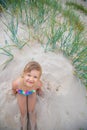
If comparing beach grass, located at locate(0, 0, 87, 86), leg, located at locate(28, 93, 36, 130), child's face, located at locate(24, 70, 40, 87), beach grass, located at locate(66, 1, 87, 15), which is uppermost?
beach grass, located at locate(66, 1, 87, 15)

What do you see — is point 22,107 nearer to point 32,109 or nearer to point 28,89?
point 32,109

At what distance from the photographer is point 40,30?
3613mm

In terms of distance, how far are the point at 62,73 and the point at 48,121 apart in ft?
1.98

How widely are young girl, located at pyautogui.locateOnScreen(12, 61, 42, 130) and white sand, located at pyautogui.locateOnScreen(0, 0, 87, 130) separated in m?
0.10

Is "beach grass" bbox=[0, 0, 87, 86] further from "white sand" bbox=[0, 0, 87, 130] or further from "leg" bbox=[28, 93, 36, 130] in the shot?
"leg" bbox=[28, 93, 36, 130]

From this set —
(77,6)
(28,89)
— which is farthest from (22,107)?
(77,6)

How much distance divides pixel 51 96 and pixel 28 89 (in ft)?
1.45

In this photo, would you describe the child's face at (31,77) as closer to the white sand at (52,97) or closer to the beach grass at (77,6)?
the white sand at (52,97)

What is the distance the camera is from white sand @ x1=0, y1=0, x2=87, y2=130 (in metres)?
2.93

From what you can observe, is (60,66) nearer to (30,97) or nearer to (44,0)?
(30,97)

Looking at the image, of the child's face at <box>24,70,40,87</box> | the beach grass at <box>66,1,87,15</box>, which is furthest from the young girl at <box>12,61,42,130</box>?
the beach grass at <box>66,1,87,15</box>

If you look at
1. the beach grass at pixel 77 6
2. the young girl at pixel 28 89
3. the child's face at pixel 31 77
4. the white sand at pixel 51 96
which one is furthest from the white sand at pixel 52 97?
the beach grass at pixel 77 6

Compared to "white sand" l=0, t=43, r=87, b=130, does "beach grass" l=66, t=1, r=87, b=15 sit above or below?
above

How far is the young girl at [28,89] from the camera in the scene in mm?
2504
